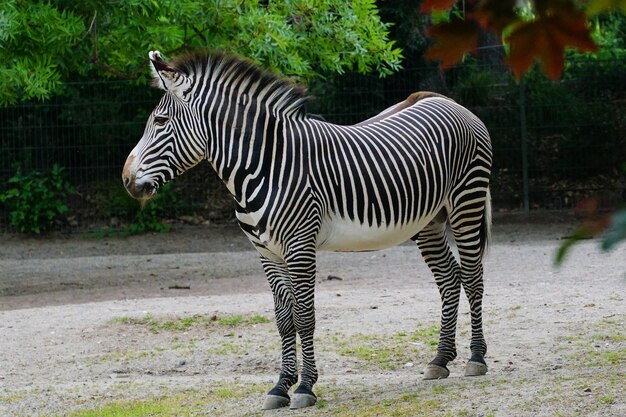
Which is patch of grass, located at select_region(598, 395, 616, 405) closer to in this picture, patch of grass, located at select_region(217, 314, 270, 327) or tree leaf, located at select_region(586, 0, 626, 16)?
tree leaf, located at select_region(586, 0, 626, 16)

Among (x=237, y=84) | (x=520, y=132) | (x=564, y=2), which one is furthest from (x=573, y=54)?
(x=564, y=2)

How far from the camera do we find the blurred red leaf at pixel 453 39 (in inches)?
66.1

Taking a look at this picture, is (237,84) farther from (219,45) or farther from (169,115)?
(219,45)

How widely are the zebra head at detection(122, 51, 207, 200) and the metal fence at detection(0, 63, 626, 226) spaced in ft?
34.1

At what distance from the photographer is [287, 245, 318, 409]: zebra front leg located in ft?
18.5

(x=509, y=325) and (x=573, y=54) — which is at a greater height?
(x=573, y=54)

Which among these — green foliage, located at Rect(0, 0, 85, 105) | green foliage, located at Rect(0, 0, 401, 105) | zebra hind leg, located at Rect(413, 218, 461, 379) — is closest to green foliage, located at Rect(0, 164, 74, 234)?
green foliage, located at Rect(0, 0, 401, 105)

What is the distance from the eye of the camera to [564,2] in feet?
5.25

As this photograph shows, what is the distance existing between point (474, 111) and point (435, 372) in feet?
34.4

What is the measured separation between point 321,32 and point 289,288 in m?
6.33

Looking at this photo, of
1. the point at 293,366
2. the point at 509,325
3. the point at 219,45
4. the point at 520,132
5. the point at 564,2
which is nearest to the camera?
the point at 564,2

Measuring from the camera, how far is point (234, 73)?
5.97 m

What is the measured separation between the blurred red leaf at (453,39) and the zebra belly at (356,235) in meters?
4.18

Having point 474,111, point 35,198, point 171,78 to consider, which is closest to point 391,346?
point 171,78
